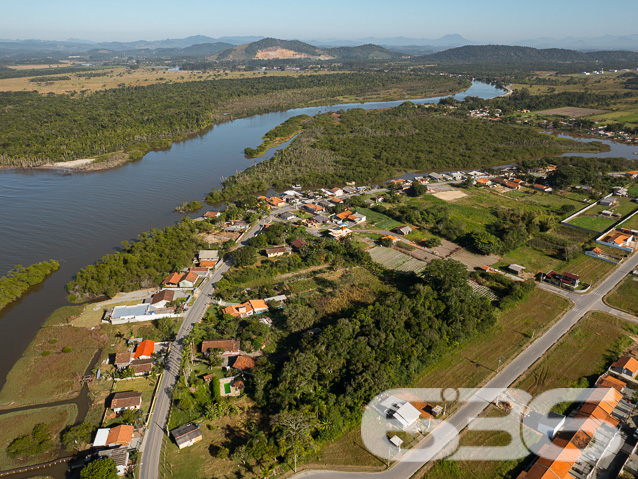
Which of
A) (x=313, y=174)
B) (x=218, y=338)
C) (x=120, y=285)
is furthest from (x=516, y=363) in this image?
(x=313, y=174)

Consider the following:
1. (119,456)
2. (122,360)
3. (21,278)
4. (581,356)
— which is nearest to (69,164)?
(21,278)

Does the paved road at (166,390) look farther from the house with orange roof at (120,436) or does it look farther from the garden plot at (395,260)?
the garden plot at (395,260)

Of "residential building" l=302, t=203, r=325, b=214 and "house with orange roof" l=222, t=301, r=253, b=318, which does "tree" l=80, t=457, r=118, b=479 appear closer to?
"house with orange roof" l=222, t=301, r=253, b=318

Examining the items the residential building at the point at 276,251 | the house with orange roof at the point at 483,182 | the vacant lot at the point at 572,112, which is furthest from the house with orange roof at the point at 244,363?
the vacant lot at the point at 572,112

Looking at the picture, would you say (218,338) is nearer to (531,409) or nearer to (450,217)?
(531,409)

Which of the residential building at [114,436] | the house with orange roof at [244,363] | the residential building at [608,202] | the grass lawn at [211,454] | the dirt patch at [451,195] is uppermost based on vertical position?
the residential building at [608,202]

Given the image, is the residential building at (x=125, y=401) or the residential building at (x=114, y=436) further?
the residential building at (x=125, y=401)
